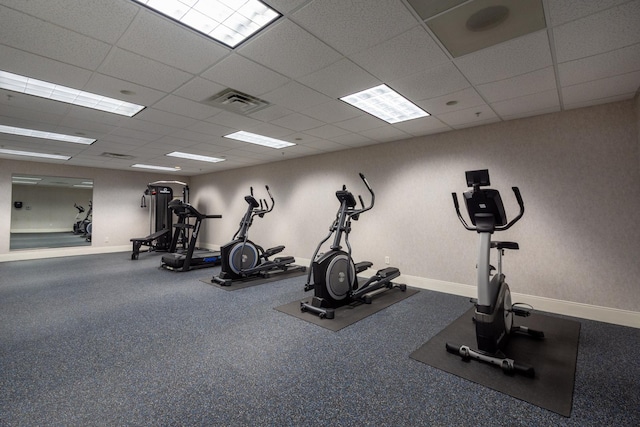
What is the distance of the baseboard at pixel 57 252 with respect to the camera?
7.18 meters

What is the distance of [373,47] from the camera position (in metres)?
2.27

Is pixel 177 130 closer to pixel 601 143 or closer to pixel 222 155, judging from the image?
pixel 222 155

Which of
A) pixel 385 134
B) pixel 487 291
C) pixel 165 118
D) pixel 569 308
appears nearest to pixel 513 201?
pixel 569 308

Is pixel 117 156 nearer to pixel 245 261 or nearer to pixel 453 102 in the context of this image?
pixel 245 261

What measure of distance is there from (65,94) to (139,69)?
1.36m

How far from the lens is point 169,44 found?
2232 millimetres

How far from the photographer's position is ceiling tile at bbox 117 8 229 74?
1.99 m

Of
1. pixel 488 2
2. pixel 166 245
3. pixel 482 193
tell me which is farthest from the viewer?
pixel 166 245

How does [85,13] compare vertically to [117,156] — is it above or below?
above

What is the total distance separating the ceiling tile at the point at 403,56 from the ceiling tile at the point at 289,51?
30 centimetres

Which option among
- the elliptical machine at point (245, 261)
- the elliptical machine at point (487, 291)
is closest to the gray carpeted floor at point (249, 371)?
the elliptical machine at point (487, 291)

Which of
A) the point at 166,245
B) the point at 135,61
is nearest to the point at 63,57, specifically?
the point at 135,61

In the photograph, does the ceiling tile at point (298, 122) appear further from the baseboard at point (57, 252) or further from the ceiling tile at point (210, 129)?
the baseboard at point (57, 252)

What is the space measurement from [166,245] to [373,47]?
348 inches
